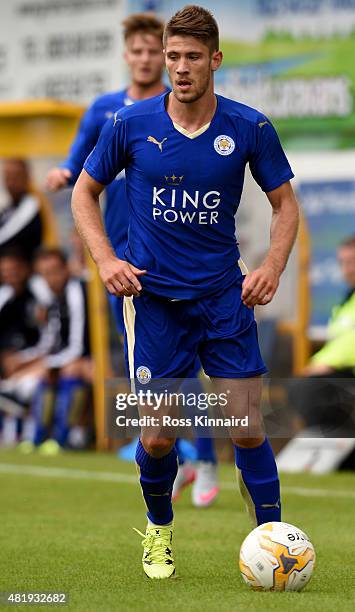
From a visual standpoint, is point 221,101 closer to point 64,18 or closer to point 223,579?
point 223,579

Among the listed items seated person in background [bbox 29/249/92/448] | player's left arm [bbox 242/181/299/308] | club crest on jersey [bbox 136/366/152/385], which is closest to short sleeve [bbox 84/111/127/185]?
player's left arm [bbox 242/181/299/308]

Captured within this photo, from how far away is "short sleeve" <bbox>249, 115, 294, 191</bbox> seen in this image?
20.0 ft

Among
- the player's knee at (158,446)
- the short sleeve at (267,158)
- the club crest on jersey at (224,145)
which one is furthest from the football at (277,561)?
the club crest on jersey at (224,145)

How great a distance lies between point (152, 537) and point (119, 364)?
740 cm

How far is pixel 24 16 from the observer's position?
1705 cm

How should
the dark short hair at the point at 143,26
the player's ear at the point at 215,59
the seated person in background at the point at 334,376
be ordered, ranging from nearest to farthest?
1. the player's ear at the point at 215,59
2. the dark short hair at the point at 143,26
3. the seated person in background at the point at 334,376

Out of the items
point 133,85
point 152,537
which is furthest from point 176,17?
point 133,85

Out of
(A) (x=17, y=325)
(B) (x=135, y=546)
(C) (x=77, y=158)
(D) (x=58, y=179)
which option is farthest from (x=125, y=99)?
(A) (x=17, y=325)

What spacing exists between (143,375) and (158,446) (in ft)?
1.01

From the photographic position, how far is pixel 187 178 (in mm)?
6051

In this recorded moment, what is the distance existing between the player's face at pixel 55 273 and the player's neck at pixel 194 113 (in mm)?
8069

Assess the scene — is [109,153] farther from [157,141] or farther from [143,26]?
[143,26]

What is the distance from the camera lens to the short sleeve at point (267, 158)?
6.10m

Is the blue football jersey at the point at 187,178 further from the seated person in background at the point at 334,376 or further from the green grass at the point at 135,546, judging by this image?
the seated person in background at the point at 334,376
